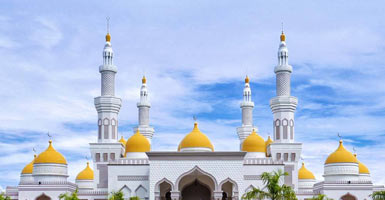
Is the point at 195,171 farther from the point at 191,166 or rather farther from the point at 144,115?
the point at 144,115

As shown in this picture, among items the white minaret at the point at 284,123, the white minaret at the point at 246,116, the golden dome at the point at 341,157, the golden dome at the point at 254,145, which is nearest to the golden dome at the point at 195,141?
the golden dome at the point at 254,145

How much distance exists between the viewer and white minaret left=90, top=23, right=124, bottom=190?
5297cm

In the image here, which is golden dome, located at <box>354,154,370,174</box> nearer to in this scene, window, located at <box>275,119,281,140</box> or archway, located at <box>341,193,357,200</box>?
archway, located at <box>341,193,357,200</box>

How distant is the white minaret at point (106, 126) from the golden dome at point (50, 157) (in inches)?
119

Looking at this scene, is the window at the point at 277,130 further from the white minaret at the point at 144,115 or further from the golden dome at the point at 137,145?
the white minaret at the point at 144,115

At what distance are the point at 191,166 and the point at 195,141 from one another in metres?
2.75

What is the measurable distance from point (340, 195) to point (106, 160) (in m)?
19.5

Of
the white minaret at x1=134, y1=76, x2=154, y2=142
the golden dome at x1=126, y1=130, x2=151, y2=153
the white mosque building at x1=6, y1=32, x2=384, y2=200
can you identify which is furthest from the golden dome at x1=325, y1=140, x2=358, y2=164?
the white minaret at x1=134, y1=76, x2=154, y2=142

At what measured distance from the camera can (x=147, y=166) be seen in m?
50.2

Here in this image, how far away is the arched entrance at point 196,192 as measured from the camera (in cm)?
5094

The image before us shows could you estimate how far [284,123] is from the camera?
53.3 metres

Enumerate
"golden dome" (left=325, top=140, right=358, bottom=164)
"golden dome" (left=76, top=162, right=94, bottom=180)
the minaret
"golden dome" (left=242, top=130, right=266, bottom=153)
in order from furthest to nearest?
"golden dome" (left=76, top=162, right=94, bottom=180), the minaret, "golden dome" (left=242, top=130, right=266, bottom=153), "golden dome" (left=325, top=140, right=358, bottom=164)

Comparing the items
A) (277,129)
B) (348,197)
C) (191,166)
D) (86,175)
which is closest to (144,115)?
(86,175)

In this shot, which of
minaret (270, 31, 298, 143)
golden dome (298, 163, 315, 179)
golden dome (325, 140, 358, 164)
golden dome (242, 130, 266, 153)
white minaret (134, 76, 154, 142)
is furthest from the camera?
white minaret (134, 76, 154, 142)
